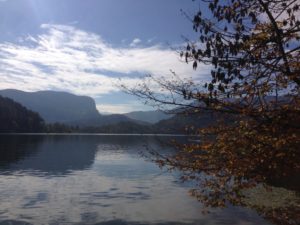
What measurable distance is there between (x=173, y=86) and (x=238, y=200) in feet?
15.8

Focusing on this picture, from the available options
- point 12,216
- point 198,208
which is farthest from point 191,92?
point 198,208

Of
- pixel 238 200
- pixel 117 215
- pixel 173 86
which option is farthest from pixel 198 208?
pixel 173 86

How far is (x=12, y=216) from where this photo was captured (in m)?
32.7

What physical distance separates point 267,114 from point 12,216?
2821 centimetres

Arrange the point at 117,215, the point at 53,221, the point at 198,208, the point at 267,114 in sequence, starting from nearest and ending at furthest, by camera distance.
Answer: the point at 267,114 → the point at 53,221 → the point at 117,215 → the point at 198,208

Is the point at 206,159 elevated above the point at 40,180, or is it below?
above

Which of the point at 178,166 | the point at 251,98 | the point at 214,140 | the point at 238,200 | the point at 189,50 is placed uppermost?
the point at 189,50

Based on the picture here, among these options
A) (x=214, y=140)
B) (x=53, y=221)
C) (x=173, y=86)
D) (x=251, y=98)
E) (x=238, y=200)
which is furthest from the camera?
(x=53, y=221)

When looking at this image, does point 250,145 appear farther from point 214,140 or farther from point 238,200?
point 238,200

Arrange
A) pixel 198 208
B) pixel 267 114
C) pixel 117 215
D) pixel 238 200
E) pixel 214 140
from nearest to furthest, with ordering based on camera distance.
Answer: pixel 267 114, pixel 214 140, pixel 238 200, pixel 117 215, pixel 198 208

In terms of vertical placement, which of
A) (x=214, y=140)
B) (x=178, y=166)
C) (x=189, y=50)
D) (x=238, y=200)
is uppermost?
(x=189, y=50)

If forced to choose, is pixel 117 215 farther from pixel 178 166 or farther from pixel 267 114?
pixel 267 114

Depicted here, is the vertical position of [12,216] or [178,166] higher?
[178,166]

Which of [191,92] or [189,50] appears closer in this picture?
[189,50]
